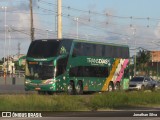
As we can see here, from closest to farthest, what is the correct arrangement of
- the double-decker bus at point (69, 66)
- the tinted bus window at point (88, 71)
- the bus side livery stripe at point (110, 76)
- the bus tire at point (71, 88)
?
the double-decker bus at point (69, 66) < the bus tire at point (71, 88) < the tinted bus window at point (88, 71) < the bus side livery stripe at point (110, 76)

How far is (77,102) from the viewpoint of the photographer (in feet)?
91.3

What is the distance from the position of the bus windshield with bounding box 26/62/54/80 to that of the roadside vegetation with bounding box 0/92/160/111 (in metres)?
8.63

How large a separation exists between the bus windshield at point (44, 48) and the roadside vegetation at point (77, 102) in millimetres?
8461

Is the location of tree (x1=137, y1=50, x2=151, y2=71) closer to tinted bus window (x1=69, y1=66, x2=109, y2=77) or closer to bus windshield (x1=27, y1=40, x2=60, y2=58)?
tinted bus window (x1=69, y1=66, x2=109, y2=77)

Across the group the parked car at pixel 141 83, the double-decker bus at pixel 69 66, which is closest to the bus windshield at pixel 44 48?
the double-decker bus at pixel 69 66

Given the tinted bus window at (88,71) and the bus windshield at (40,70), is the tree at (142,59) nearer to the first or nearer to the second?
the tinted bus window at (88,71)

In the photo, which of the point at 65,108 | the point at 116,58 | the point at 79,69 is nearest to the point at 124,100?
the point at 65,108

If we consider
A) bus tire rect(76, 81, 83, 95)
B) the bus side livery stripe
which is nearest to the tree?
the bus side livery stripe

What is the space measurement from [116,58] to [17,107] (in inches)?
883

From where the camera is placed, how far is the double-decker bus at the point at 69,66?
38.3 m

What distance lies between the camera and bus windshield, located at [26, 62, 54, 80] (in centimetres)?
3838

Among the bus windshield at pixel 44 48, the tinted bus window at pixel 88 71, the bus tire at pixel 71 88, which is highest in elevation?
the bus windshield at pixel 44 48

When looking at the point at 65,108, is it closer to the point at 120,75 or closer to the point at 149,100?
the point at 149,100

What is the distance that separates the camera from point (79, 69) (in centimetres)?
4097
